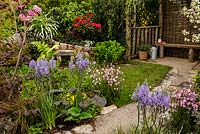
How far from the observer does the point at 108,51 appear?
717 centimetres

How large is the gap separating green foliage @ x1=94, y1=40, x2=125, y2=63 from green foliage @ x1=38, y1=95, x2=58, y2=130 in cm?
355

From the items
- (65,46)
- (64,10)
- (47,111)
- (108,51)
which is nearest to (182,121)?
(47,111)

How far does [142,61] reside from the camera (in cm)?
800

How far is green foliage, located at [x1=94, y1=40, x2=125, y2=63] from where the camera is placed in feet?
23.6

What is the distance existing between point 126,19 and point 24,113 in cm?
498

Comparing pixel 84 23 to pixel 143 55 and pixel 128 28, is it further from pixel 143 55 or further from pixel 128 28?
pixel 143 55

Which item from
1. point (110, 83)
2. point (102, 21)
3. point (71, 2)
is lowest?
point (110, 83)

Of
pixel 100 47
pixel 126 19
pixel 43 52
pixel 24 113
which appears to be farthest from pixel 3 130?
pixel 126 19

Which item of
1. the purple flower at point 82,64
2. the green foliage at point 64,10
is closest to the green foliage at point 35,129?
the purple flower at point 82,64

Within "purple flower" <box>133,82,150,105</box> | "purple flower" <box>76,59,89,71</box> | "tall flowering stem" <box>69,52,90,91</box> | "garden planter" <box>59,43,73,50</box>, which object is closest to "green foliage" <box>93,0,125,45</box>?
"garden planter" <box>59,43,73,50</box>

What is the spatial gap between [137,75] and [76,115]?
2.69m

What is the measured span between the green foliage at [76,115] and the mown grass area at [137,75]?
2.61 ft

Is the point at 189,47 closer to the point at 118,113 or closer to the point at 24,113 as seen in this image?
the point at 118,113

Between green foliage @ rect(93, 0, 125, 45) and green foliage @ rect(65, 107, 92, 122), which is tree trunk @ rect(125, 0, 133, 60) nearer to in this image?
green foliage @ rect(93, 0, 125, 45)
